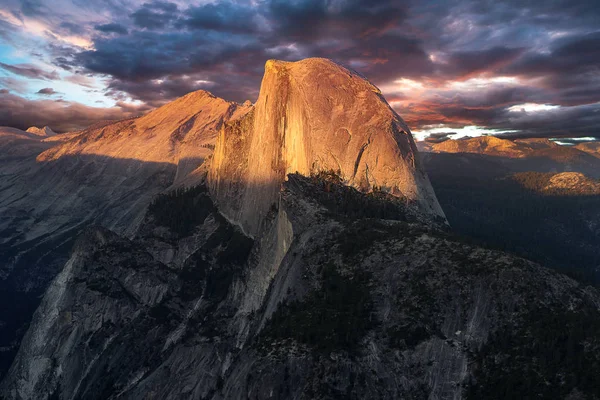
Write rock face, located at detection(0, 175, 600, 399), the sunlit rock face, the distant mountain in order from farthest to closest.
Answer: the sunlit rock face < the distant mountain < rock face, located at detection(0, 175, 600, 399)

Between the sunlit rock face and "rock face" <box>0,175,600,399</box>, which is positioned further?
the sunlit rock face

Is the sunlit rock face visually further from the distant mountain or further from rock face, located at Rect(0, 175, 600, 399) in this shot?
rock face, located at Rect(0, 175, 600, 399)

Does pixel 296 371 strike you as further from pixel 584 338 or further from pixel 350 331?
pixel 584 338

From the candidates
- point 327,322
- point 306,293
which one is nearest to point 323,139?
point 306,293

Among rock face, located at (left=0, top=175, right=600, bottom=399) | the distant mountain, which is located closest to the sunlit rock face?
the distant mountain

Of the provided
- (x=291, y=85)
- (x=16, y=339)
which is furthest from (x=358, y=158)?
(x=16, y=339)

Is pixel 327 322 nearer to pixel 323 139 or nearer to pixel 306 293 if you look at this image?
pixel 306 293
